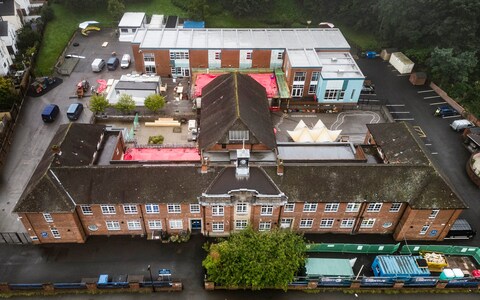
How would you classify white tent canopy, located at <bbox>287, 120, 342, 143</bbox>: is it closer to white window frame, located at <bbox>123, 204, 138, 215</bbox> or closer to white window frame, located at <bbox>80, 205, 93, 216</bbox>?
white window frame, located at <bbox>123, 204, 138, 215</bbox>

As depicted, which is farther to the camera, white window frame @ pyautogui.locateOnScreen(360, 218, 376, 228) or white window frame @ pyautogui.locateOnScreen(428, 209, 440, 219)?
white window frame @ pyautogui.locateOnScreen(360, 218, 376, 228)

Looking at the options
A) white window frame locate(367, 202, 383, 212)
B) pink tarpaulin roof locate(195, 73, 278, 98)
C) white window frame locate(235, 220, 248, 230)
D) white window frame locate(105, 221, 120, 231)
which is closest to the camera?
white window frame locate(367, 202, 383, 212)

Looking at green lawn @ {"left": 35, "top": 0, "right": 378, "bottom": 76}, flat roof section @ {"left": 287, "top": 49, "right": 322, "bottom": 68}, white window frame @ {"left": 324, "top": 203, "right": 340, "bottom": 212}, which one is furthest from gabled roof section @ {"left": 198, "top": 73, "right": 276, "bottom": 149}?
green lawn @ {"left": 35, "top": 0, "right": 378, "bottom": 76}

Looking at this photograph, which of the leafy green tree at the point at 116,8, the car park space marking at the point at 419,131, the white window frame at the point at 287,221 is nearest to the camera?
the white window frame at the point at 287,221

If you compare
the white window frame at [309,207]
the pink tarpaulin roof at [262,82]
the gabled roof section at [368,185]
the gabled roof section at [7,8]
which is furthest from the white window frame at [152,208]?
the gabled roof section at [7,8]

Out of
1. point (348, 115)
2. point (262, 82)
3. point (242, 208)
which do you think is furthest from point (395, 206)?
point (262, 82)

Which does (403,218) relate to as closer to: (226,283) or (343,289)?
(343,289)

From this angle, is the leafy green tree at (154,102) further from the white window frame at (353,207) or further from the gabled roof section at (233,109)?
the white window frame at (353,207)
